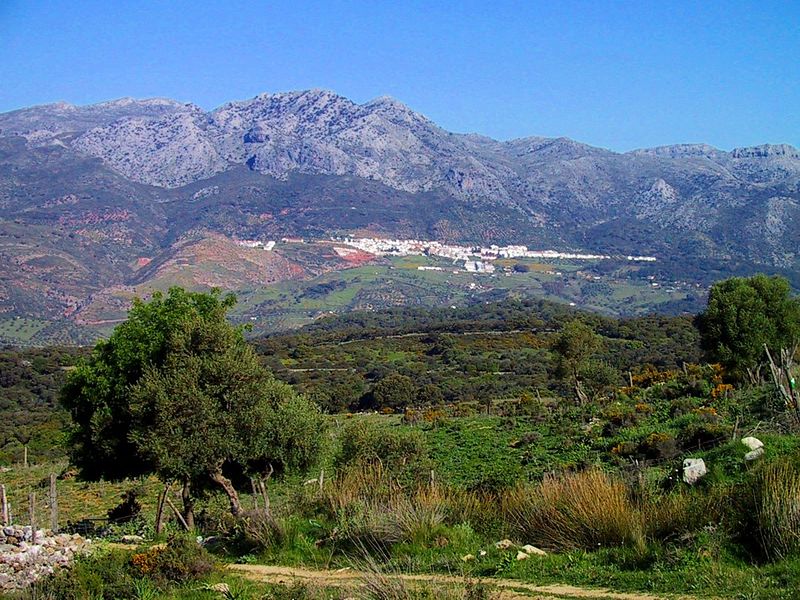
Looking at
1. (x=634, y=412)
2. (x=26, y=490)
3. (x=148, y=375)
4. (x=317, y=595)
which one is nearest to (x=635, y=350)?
(x=634, y=412)

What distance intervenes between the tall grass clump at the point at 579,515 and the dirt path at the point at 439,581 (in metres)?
1.10

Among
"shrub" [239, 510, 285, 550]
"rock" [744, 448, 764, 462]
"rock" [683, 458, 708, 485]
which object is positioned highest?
"rock" [744, 448, 764, 462]

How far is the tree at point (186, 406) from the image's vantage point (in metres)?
15.8

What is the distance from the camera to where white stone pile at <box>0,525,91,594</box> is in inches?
445

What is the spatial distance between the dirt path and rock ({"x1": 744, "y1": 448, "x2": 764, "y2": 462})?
543 cm

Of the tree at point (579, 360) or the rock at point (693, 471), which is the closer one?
the rock at point (693, 471)

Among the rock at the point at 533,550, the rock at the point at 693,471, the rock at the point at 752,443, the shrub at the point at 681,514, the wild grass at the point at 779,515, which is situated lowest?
the rock at the point at 533,550

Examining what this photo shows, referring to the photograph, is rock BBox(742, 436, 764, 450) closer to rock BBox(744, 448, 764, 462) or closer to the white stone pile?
rock BBox(744, 448, 764, 462)

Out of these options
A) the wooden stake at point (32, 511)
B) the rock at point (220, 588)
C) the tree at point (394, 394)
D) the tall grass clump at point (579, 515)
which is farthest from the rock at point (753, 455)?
the tree at point (394, 394)

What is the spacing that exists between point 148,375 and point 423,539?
341 inches

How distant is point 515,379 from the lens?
7738 cm

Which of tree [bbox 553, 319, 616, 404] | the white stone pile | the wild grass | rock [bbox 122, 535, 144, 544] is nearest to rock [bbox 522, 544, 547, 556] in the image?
the wild grass

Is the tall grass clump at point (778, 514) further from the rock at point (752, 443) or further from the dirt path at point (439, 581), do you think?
the rock at point (752, 443)

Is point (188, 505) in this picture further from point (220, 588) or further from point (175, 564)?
point (220, 588)
